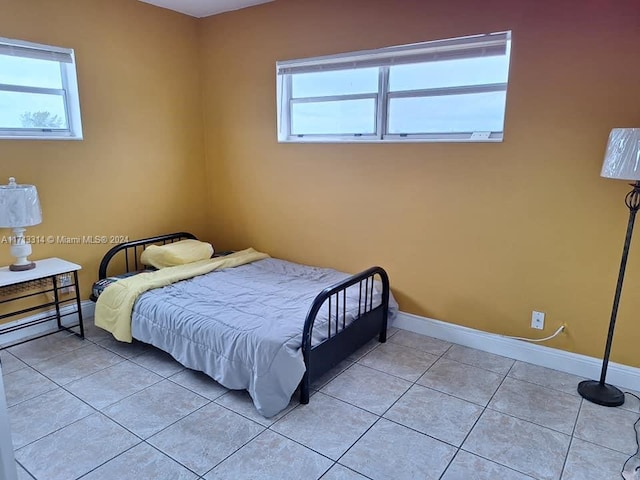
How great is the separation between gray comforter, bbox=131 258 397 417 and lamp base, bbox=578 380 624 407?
50.0 inches

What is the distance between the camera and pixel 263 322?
2426 millimetres

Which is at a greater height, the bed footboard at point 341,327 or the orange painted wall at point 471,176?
the orange painted wall at point 471,176

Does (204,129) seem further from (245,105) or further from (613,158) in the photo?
(613,158)

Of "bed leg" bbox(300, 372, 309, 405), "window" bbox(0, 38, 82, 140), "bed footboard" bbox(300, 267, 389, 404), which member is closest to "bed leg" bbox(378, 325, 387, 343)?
"bed footboard" bbox(300, 267, 389, 404)

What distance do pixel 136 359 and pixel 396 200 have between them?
2.09m

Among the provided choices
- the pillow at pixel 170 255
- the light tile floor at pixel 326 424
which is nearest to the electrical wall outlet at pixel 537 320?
the light tile floor at pixel 326 424

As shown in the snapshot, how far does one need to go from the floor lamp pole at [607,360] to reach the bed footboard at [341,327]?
1264 mm

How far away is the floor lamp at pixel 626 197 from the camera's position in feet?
6.53

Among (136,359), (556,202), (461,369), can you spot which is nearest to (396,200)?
(556,202)

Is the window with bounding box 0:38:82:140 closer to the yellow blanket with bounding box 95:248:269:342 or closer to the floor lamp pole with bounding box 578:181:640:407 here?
the yellow blanket with bounding box 95:248:269:342

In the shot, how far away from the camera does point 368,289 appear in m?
3.07

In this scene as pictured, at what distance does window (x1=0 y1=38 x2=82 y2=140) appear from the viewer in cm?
290

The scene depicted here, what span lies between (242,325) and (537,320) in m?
1.86

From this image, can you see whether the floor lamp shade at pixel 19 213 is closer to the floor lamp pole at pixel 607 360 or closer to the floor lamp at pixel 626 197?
the floor lamp at pixel 626 197
